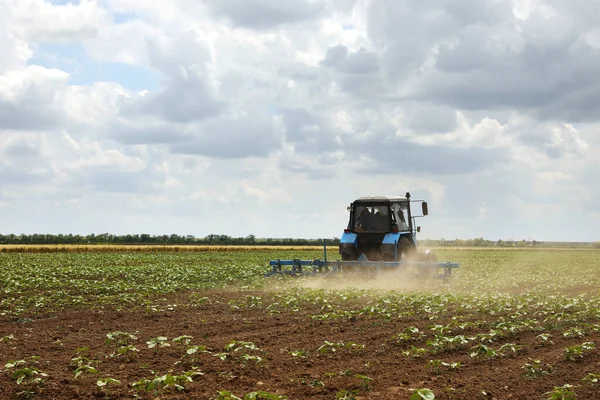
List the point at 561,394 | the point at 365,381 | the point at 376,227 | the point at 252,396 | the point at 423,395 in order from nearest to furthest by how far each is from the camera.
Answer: the point at 252,396 → the point at 423,395 → the point at 561,394 → the point at 365,381 → the point at 376,227

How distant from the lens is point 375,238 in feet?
84.3

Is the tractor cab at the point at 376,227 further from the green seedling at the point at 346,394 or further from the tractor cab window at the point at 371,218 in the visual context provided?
the green seedling at the point at 346,394

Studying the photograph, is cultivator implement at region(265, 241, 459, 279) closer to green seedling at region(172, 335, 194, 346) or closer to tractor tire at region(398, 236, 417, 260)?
tractor tire at region(398, 236, 417, 260)

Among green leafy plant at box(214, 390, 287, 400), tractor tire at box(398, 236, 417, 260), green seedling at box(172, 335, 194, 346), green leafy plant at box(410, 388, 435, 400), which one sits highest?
tractor tire at box(398, 236, 417, 260)

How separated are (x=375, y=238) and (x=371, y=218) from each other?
85 cm

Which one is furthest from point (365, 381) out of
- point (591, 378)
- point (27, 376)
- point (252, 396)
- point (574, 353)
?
point (27, 376)

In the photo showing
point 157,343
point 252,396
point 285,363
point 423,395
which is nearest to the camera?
point 252,396

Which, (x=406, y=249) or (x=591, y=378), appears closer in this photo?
(x=591, y=378)

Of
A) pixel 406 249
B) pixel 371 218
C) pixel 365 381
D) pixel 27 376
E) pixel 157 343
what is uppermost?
pixel 371 218

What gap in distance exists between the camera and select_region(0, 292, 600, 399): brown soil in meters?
8.25

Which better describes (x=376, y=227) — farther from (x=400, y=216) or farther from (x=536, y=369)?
(x=536, y=369)

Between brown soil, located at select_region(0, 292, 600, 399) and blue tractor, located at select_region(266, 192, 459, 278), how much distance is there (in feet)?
34.5

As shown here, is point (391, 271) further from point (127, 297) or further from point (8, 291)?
point (8, 291)

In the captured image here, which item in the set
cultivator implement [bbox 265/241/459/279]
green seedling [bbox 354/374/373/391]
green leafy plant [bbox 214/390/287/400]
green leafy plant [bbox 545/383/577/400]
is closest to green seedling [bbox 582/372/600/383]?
green leafy plant [bbox 545/383/577/400]
